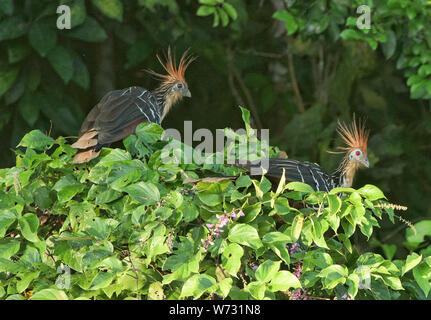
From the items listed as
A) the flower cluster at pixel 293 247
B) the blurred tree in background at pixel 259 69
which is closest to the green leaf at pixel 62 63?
the blurred tree in background at pixel 259 69

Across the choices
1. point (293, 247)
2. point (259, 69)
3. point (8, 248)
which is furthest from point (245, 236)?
point (259, 69)

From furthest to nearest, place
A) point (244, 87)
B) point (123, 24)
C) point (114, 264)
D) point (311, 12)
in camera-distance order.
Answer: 1. point (244, 87)
2. point (123, 24)
3. point (311, 12)
4. point (114, 264)

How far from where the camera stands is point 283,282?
3.26ft

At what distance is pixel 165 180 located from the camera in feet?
3.80

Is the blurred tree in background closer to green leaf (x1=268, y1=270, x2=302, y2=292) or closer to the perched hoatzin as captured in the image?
the perched hoatzin

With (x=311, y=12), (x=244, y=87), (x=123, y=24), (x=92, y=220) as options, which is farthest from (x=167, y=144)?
(x=244, y=87)

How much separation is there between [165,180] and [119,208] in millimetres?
99

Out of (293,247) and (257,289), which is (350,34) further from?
(257,289)

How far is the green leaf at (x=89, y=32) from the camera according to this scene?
8.43ft

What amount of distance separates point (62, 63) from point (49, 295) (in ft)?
5.57

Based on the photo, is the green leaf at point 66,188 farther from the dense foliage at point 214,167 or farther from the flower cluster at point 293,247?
the flower cluster at point 293,247

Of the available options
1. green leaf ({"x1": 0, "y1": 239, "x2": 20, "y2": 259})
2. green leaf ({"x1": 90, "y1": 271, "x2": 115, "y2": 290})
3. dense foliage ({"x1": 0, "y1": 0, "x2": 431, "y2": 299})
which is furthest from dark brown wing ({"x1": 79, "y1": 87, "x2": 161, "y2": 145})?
green leaf ({"x1": 90, "y1": 271, "x2": 115, "y2": 290})

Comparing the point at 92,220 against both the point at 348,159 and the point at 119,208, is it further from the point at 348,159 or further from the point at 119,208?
the point at 348,159

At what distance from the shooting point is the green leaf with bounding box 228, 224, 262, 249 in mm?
987
